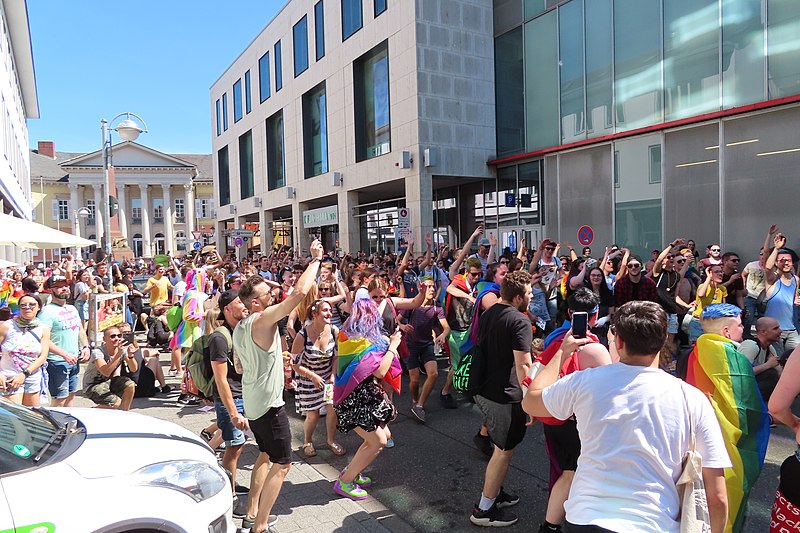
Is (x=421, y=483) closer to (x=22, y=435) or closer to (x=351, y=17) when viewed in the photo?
(x=22, y=435)

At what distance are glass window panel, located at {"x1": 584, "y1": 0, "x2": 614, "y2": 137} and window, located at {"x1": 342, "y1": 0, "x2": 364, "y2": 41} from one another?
29.9 ft

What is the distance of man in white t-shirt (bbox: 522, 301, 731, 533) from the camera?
211 cm

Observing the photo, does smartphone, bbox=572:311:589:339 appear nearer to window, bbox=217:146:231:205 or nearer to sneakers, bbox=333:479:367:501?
sneakers, bbox=333:479:367:501

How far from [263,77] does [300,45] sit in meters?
6.02

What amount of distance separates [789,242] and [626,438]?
12.8m

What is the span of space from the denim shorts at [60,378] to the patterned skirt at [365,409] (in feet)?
11.7

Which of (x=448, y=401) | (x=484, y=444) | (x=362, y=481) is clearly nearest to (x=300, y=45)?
(x=448, y=401)

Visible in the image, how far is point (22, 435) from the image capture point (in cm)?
290

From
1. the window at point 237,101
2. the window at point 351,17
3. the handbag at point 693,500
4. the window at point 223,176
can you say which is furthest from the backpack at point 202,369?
the window at point 223,176

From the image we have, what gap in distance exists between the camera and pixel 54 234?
9.96 meters

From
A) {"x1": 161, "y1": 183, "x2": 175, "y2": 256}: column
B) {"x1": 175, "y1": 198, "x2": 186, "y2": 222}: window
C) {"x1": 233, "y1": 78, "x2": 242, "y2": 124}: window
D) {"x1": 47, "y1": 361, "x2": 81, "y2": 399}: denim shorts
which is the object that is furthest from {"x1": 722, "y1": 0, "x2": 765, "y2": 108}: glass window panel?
{"x1": 175, "y1": 198, "x2": 186, "y2": 222}: window

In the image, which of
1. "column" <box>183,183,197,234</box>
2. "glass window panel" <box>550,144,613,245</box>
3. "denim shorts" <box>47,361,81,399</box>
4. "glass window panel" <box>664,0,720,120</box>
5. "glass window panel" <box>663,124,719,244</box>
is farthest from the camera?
"column" <box>183,183,197,234</box>

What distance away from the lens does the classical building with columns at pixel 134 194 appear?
70062mm

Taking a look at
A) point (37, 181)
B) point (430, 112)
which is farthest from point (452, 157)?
point (37, 181)
